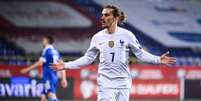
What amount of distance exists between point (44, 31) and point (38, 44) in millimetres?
741

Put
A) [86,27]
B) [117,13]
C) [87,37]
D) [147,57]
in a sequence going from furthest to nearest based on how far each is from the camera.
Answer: [86,27]
[87,37]
[147,57]
[117,13]

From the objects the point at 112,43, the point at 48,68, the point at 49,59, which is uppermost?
the point at 112,43

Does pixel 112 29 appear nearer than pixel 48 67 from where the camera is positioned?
Yes

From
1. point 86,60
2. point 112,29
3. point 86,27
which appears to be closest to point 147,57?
point 112,29

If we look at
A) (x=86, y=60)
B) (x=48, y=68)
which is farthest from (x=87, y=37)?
(x=86, y=60)

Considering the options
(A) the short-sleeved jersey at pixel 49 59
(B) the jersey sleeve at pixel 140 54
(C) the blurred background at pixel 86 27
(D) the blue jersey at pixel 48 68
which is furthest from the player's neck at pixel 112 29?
(C) the blurred background at pixel 86 27

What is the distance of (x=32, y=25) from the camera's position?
26125mm

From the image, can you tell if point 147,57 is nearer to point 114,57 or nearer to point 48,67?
point 114,57

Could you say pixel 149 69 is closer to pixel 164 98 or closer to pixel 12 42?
pixel 164 98

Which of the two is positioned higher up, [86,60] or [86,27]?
[86,27]

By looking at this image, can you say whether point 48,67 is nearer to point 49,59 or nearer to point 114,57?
point 49,59

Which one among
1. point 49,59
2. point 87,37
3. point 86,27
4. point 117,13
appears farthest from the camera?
point 86,27

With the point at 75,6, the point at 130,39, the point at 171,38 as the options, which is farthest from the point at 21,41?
the point at 130,39

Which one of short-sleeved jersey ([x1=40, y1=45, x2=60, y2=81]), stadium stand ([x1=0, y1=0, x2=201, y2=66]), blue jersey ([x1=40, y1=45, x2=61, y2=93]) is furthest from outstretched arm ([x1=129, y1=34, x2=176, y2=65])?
stadium stand ([x1=0, y1=0, x2=201, y2=66])
